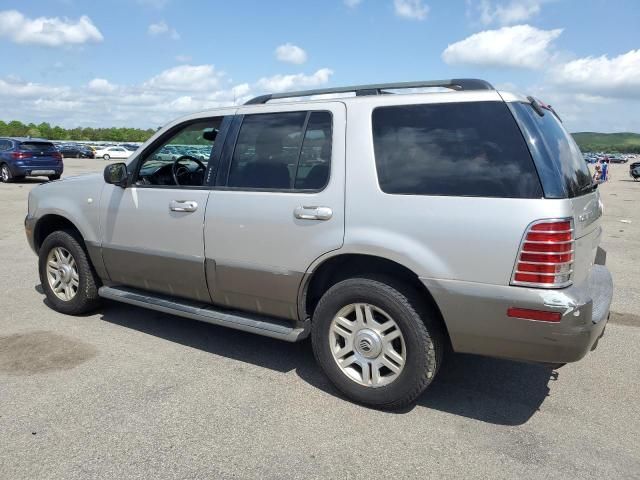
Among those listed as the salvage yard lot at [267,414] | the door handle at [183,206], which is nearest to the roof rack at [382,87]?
the door handle at [183,206]

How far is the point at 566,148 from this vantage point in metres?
3.43

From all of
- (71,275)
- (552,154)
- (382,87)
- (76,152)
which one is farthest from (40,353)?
(76,152)

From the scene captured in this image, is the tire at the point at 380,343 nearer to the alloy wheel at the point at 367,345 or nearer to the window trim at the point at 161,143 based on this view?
the alloy wheel at the point at 367,345

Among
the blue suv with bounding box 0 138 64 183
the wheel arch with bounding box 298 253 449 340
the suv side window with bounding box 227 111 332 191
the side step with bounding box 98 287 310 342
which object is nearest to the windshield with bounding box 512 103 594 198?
the wheel arch with bounding box 298 253 449 340

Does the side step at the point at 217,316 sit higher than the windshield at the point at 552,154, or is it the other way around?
the windshield at the point at 552,154

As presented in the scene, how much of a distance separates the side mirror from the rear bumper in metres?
2.78

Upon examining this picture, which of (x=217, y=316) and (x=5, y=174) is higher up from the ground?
(x=217, y=316)

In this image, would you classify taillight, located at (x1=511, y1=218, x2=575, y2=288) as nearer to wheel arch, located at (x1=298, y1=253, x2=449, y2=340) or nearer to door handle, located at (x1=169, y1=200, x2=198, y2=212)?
wheel arch, located at (x1=298, y1=253, x2=449, y2=340)

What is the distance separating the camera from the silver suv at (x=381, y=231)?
9.71ft

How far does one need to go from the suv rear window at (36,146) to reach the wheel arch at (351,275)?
19.7 meters

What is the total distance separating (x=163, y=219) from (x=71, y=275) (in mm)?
1476

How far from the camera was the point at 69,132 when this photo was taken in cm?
11394

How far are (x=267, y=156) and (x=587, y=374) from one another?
9.29 ft

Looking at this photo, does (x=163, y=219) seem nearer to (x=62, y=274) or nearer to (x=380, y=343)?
(x=62, y=274)
